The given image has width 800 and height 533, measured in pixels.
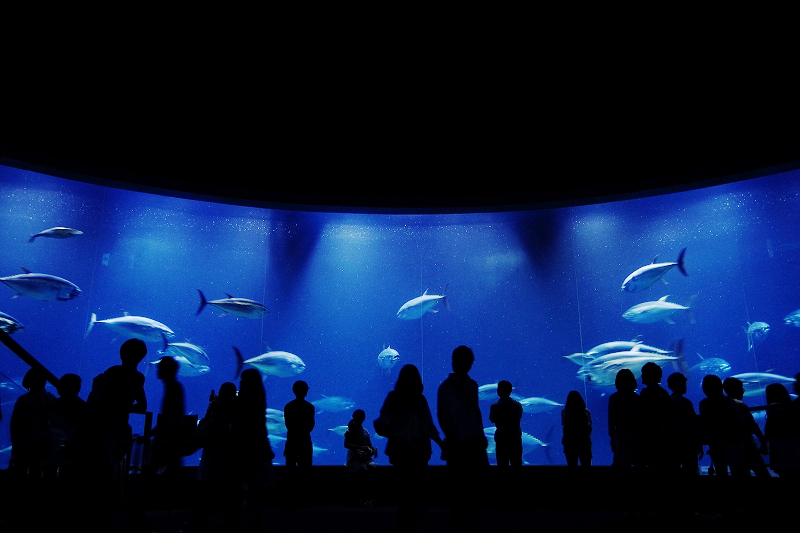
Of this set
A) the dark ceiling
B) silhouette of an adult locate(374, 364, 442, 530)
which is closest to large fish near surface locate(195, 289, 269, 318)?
the dark ceiling

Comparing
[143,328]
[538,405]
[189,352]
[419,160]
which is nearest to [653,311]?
[538,405]

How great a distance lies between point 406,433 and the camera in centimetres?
353

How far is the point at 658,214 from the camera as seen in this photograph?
12.0 m

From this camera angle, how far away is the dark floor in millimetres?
3520

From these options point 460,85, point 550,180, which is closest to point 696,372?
point 550,180

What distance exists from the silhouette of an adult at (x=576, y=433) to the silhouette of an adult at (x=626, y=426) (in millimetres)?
2086

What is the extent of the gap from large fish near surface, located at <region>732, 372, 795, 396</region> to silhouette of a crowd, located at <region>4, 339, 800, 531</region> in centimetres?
608

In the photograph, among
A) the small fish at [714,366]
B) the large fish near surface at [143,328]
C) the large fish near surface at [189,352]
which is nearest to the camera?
the large fish near surface at [143,328]

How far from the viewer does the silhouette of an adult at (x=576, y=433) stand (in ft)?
21.1

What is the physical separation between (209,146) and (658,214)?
10.3 metres

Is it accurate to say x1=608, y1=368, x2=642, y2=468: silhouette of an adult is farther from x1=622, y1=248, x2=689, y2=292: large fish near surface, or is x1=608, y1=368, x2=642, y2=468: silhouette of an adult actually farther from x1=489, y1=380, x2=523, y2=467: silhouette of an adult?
x1=622, y1=248, x2=689, y2=292: large fish near surface

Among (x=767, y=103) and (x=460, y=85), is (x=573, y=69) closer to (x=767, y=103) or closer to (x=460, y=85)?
(x=460, y=85)

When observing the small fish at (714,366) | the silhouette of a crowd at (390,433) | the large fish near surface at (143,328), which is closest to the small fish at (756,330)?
the small fish at (714,366)

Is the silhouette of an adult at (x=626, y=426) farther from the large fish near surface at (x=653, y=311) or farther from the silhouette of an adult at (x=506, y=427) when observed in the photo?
the large fish near surface at (x=653, y=311)
